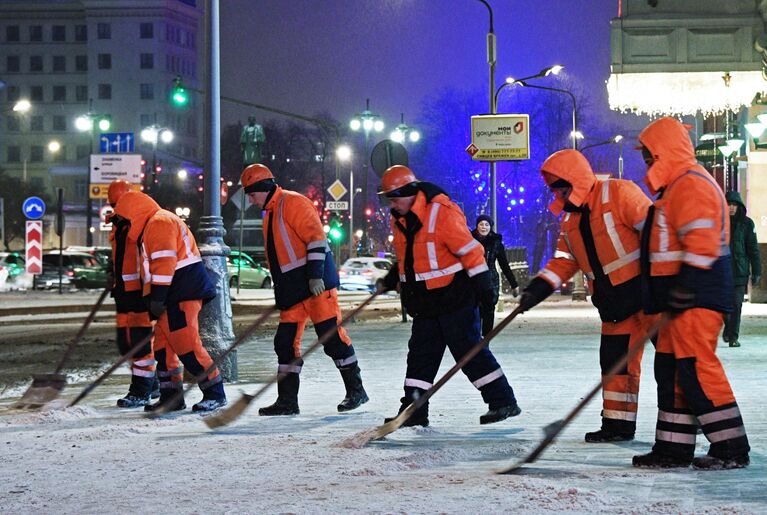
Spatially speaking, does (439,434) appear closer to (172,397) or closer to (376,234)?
(172,397)

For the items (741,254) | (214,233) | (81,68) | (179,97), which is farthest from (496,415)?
(81,68)

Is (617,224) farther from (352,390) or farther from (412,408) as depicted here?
(352,390)

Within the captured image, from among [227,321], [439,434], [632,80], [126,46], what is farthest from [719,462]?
[126,46]

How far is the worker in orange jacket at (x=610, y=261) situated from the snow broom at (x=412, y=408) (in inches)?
8.8

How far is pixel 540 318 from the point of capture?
81.9 ft

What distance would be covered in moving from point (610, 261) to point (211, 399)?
353 cm

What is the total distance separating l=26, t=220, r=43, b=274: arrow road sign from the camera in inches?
1401

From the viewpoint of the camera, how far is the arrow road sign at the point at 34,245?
35594 mm

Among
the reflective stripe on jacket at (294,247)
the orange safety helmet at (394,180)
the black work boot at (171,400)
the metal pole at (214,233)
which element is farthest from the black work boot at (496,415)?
the metal pole at (214,233)

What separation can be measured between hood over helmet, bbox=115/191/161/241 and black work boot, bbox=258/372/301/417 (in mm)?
1631

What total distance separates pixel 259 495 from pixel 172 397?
403 cm

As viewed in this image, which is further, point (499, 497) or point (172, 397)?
point (172, 397)

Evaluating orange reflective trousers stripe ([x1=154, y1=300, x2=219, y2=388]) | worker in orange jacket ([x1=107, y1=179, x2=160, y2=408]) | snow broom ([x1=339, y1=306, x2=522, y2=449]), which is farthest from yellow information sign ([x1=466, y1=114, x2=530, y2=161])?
snow broom ([x1=339, y1=306, x2=522, y2=449])

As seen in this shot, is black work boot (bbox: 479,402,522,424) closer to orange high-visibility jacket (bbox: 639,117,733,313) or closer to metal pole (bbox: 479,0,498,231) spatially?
orange high-visibility jacket (bbox: 639,117,733,313)
